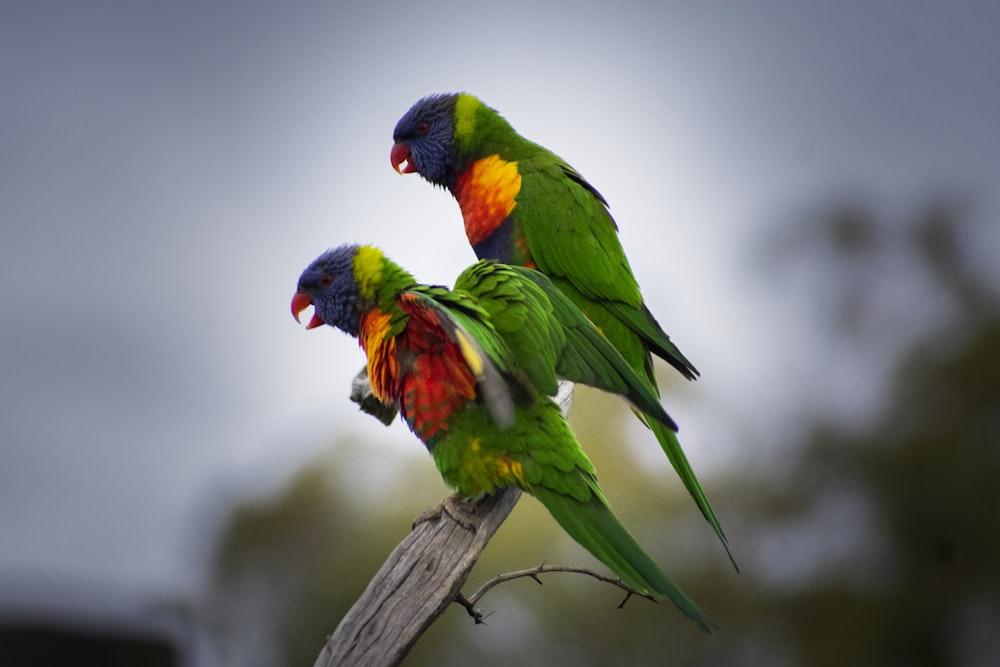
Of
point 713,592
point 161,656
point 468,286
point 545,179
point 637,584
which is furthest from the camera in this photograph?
point 713,592

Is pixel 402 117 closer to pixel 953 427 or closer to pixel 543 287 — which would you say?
pixel 543 287

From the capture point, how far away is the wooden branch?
4.87 feet

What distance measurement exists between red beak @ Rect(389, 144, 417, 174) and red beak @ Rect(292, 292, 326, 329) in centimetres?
82

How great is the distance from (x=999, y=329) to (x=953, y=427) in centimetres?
62

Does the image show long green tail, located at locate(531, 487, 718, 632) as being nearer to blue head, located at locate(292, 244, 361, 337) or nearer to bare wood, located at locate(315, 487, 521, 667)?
bare wood, located at locate(315, 487, 521, 667)

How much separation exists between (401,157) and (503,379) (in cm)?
141

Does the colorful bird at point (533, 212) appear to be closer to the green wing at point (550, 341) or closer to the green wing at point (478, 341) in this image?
the green wing at point (550, 341)

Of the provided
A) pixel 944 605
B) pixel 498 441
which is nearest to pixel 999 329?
pixel 944 605

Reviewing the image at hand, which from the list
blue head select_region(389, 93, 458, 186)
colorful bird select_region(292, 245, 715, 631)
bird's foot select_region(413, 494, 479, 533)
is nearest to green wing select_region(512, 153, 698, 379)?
blue head select_region(389, 93, 458, 186)

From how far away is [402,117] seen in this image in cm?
264

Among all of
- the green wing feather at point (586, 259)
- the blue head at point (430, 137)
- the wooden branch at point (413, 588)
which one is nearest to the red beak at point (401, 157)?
the blue head at point (430, 137)

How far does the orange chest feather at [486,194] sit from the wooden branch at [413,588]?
911 mm

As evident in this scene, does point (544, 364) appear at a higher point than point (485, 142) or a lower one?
lower

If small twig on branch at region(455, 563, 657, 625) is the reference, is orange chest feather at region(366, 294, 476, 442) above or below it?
above
